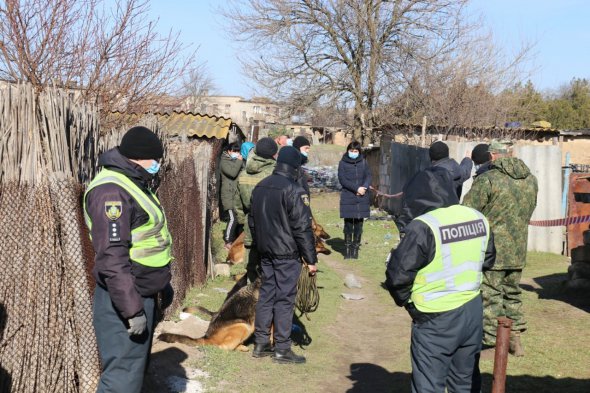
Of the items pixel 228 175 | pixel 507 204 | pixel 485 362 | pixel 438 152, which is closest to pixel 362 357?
pixel 485 362

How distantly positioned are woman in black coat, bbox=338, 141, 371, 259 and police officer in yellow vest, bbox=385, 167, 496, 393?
24.1 ft

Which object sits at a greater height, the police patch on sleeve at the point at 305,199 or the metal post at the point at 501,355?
the police patch on sleeve at the point at 305,199

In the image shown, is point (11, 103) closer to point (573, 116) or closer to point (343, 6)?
point (343, 6)

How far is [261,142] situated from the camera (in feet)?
24.2

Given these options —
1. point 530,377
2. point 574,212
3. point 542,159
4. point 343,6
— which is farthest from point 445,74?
point 530,377

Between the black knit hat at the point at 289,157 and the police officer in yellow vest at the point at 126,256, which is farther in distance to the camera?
the black knit hat at the point at 289,157

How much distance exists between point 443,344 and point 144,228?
1.85 m

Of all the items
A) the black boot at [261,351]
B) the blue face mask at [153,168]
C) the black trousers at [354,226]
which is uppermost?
the blue face mask at [153,168]

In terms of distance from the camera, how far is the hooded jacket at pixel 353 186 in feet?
36.7

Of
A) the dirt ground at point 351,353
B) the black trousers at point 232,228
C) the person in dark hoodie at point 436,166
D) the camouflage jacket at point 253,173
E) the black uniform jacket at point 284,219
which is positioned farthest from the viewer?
the black trousers at point 232,228

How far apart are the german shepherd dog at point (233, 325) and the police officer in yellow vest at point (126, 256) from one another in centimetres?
242

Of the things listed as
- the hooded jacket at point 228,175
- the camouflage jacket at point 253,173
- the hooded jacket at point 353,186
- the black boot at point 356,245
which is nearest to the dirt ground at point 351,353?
the camouflage jacket at point 253,173

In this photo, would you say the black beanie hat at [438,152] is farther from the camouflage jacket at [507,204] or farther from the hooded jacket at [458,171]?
the hooded jacket at [458,171]

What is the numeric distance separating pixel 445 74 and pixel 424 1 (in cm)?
320
